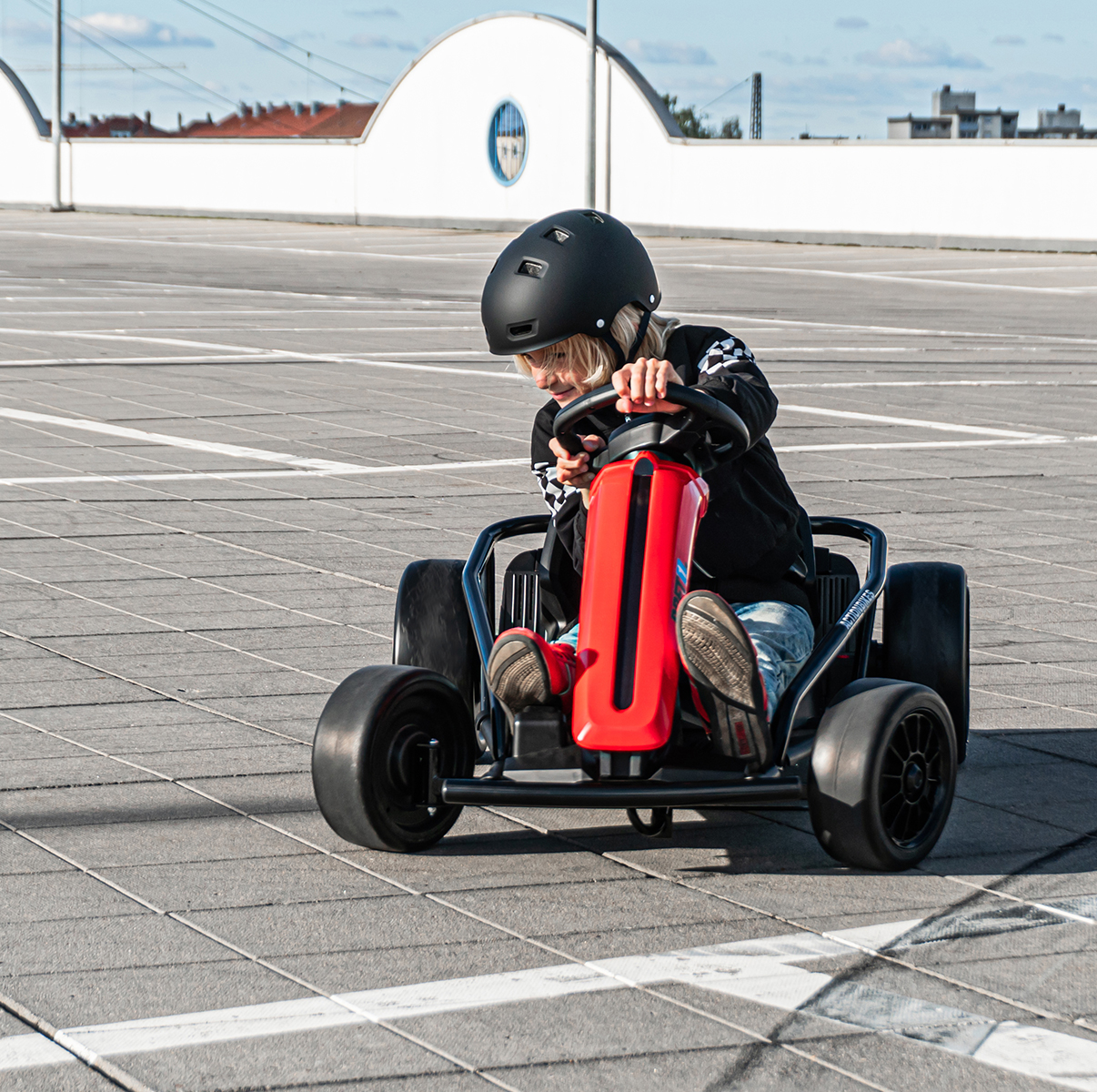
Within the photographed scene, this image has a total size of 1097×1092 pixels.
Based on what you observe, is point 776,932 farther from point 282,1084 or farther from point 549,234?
point 549,234

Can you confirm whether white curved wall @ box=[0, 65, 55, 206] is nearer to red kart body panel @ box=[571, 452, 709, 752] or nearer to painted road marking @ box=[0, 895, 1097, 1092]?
red kart body panel @ box=[571, 452, 709, 752]

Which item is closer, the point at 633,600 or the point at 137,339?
the point at 633,600

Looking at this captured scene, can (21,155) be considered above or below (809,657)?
above

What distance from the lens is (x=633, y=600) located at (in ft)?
12.1

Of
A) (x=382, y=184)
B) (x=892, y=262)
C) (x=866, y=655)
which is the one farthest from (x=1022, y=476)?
(x=382, y=184)

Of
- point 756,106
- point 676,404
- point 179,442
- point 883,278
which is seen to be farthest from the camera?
point 756,106

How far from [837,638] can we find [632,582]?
1.69 ft

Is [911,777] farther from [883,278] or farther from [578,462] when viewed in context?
→ [883,278]

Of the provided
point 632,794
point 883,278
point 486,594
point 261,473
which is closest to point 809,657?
point 632,794

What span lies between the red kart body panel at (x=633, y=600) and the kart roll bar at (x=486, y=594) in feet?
0.85

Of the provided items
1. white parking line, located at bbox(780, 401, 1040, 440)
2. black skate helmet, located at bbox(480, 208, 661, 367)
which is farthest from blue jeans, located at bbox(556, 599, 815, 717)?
white parking line, located at bbox(780, 401, 1040, 440)

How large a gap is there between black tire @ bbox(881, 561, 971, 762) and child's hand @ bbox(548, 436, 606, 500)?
909mm

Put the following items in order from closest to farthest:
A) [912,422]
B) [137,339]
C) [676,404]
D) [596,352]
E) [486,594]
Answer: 1. [676,404]
2. [596,352]
3. [486,594]
4. [912,422]
5. [137,339]

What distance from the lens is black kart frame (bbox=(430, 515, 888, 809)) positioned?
3531 mm
